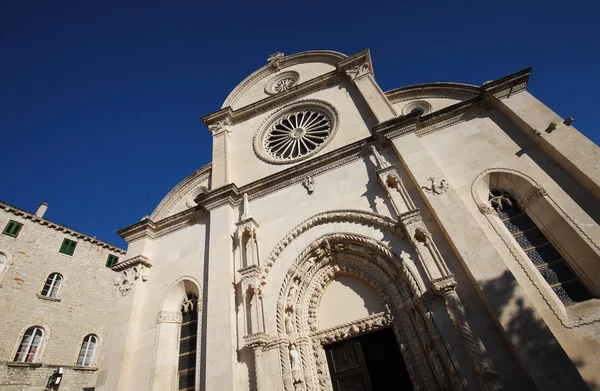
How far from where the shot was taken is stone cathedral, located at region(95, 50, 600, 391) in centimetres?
575

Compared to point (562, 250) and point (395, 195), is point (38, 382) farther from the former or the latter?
point (562, 250)

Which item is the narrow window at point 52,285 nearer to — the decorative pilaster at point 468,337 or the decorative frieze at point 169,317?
the decorative frieze at point 169,317

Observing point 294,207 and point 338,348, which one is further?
point 294,207

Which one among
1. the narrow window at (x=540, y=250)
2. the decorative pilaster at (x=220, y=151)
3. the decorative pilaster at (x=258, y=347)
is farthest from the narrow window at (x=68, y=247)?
the narrow window at (x=540, y=250)

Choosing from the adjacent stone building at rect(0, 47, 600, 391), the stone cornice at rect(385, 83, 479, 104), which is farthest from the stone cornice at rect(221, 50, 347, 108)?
the stone cornice at rect(385, 83, 479, 104)

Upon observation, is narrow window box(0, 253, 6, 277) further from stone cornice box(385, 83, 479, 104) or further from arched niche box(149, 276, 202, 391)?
stone cornice box(385, 83, 479, 104)

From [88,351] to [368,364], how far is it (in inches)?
681

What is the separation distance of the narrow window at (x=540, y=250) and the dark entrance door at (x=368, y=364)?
354cm

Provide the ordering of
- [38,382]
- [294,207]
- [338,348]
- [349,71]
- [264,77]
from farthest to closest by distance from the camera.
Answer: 1. [264,77]
2. [38,382]
3. [349,71]
4. [294,207]
5. [338,348]

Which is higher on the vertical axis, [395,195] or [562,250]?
[395,195]

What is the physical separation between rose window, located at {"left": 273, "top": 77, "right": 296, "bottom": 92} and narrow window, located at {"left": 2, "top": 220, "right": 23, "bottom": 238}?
15.7 meters

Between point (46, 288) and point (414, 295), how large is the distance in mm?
19044

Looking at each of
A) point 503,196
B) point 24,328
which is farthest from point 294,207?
point 24,328

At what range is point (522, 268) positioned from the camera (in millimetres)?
6324
